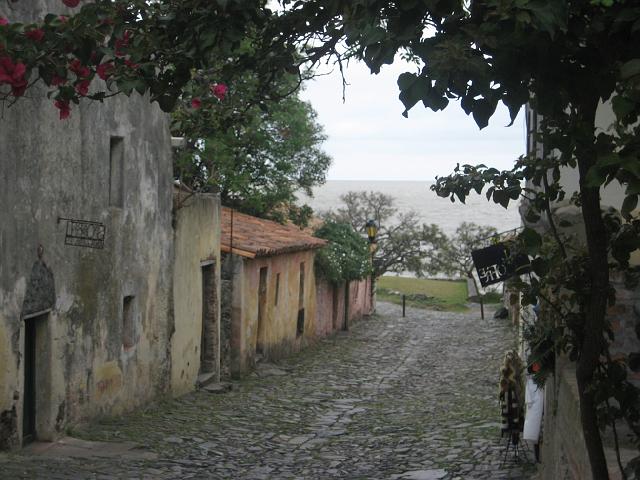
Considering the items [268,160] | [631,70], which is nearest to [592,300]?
[631,70]

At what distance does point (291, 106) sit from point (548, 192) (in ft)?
66.9

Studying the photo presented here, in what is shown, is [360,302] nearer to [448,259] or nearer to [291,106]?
[291,106]

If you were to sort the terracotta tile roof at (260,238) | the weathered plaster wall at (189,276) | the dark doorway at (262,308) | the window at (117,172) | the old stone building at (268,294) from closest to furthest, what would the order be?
the window at (117,172) < the weathered plaster wall at (189,276) < the old stone building at (268,294) < the terracotta tile roof at (260,238) < the dark doorway at (262,308)

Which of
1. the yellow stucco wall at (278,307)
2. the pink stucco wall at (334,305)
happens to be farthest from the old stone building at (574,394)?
the pink stucco wall at (334,305)

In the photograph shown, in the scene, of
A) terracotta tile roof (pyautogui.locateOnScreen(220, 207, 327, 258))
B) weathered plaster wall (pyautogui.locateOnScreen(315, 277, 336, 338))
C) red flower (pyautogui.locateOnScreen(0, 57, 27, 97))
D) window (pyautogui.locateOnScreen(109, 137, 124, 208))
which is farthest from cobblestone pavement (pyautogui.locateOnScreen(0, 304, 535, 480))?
red flower (pyautogui.locateOnScreen(0, 57, 27, 97))

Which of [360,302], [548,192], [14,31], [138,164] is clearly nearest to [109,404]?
[138,164]

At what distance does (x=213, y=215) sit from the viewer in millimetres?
19000

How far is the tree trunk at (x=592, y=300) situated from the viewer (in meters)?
4.16

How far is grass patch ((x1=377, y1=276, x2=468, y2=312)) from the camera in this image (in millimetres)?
45031

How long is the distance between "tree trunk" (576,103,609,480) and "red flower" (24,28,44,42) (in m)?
3.81

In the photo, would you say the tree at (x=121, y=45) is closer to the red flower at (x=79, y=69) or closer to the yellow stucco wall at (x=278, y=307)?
the red flower at (x=79, y=69)

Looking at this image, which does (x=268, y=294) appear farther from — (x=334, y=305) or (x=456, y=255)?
(x=456, y=255)

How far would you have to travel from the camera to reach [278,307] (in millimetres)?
23594

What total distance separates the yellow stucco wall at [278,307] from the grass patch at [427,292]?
17.5m
